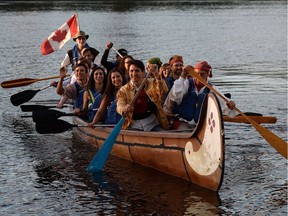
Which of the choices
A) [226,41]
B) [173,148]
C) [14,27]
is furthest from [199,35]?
[173,148]

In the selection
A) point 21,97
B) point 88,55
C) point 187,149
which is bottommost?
point 21,97

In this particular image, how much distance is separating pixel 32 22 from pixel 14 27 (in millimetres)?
5378

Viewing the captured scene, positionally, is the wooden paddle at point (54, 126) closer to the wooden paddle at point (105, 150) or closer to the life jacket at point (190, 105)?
the wooden paddle at point (105, 150)

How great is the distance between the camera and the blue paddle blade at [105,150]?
11.7 meters

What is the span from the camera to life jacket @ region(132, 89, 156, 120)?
1169 cm

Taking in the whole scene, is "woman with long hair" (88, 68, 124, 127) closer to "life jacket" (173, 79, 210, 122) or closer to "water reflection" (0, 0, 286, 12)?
"life jacket" (173, 79, 210, 122)

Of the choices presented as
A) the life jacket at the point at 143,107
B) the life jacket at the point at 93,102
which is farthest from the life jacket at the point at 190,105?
the life jacket at the point at 93,102

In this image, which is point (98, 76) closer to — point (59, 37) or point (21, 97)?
point (21, 97)

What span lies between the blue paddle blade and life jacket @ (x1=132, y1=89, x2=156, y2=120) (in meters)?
0.38

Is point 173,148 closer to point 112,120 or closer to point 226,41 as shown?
point 112,120

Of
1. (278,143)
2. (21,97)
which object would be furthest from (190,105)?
(21,97)

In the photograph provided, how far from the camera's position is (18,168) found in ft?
40.8

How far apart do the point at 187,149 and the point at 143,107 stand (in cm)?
141

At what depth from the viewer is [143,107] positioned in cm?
1180
